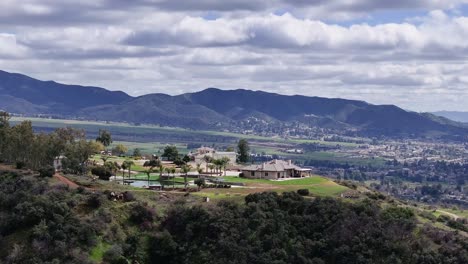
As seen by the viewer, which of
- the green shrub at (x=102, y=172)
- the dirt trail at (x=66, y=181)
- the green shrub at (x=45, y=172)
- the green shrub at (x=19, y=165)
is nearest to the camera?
the dirt trail at (x=66, y=181)

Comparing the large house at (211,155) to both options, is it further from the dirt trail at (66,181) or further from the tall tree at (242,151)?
the dirt trail at (66,181)

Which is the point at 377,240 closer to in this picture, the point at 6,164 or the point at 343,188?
the point at 343,188

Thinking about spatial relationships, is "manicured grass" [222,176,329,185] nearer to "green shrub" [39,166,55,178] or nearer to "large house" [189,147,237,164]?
"large house" [189,147,237,164]

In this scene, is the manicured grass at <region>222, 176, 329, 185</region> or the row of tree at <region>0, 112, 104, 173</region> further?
the manicured grass at <region>222, 176, 329, 185</region>

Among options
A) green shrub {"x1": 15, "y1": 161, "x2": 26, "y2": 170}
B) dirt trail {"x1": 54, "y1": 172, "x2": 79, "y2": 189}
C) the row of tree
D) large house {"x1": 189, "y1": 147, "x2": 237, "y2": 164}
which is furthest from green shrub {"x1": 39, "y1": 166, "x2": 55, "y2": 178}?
large house {"x1": 189, "y1": 147, "x2": 237, "y2": 164}

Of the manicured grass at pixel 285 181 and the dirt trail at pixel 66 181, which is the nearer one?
the dirt trail at pixel 66 181

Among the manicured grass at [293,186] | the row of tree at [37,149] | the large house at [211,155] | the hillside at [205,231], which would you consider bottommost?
the hillside at [205,231]

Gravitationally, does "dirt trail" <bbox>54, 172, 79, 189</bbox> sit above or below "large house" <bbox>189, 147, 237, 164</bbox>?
below

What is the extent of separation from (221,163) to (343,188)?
19.0m

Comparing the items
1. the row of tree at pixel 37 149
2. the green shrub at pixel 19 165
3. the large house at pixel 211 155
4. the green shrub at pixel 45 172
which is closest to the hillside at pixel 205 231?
the green shrub at pixel 45 172

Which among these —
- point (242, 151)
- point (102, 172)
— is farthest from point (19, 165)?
point (242, 151)

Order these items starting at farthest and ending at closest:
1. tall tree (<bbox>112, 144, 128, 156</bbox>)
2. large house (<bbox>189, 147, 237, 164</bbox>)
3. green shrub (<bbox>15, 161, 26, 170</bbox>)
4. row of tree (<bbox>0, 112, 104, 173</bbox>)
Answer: tall tree (<bbox>112, 144, 128, 156</bbox>) → large house (<bbox>189, 147, 237, 164</bbox>) → row of tree (<bbox>0, 112, 104, 173</bbox>) → green shrub (<bbox>15, 161, 26, 170</bbox>)

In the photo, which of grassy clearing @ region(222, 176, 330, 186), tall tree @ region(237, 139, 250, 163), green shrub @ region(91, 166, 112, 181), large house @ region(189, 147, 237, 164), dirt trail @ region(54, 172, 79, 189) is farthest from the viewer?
tall tree @ region(237, 139, 250, 163)

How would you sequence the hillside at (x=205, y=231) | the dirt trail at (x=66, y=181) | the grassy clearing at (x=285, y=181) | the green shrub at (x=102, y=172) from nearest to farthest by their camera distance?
the hillside at (x=205, y=231) → the dirt trail at (x=66, y=181) → the green shrub at (x=102, y=172) → the grassy clearing at (x=285, y=181)
